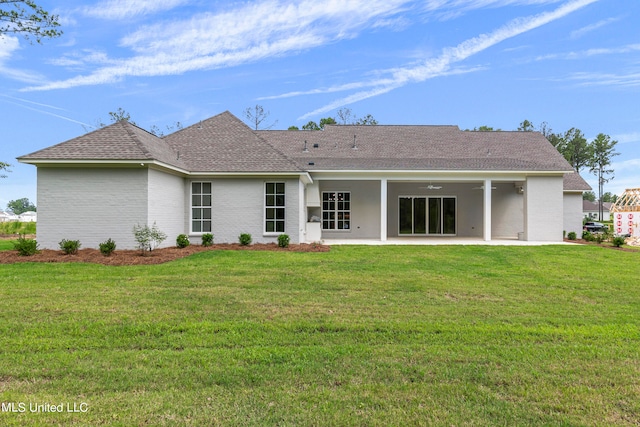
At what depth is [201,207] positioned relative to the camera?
1540cm

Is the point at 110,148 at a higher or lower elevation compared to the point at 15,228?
higher

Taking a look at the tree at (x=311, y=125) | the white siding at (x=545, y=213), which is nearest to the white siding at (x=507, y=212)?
the white siding at (x=545, y=213)

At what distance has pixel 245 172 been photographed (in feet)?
48.9

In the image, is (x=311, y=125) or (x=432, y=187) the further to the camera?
(x=311, y=125)

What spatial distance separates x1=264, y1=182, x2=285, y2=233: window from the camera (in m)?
15.3

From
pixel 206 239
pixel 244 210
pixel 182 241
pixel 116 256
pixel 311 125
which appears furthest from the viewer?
pixel 311 125

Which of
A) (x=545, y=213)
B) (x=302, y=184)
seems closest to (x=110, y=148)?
(x=302, y=184)

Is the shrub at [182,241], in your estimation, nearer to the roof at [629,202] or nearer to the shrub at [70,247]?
the shrub at [70,247]

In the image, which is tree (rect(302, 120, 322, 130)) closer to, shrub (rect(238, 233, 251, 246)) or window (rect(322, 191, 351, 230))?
window (rect(322, 191, 351, 230))

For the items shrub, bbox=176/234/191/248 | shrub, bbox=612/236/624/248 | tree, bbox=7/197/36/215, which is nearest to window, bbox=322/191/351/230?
shrub, bbox=176/234/191/248

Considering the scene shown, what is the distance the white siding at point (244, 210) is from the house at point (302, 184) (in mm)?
41

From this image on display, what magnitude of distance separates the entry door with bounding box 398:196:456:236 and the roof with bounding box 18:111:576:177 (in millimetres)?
2690

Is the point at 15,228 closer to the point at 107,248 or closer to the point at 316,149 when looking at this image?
the point at 107,248

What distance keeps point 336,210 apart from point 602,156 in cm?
5306
